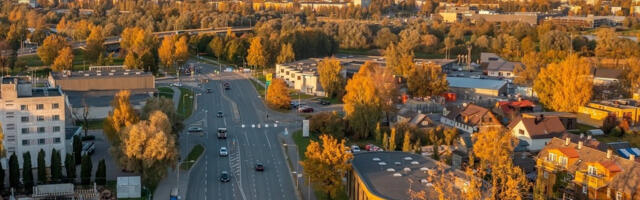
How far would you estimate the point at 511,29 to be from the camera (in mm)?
81438

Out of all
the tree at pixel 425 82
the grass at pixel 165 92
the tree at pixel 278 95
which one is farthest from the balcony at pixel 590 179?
the grass at pixel 165 92

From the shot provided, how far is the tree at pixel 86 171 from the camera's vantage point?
2467 cm

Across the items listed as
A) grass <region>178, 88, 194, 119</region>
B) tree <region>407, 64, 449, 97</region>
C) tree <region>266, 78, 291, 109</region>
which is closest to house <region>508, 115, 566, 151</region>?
tree <region>407, 64, 449, 97</region>

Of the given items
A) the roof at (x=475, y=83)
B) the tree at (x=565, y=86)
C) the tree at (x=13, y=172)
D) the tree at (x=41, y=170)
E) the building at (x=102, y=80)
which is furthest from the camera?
the roof at (x=475, y=83)

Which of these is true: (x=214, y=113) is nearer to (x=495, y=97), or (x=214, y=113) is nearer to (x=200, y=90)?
(x=200, y=90)

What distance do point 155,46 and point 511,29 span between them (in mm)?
41978

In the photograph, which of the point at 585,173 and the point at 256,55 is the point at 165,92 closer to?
the point at 256,55

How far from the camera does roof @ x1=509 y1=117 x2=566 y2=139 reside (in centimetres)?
3216

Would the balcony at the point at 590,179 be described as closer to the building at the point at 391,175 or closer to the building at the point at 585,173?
the building at the point at 585,173

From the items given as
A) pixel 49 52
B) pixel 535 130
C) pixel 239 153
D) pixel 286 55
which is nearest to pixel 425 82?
pixel 535 130

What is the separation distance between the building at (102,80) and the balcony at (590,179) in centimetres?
2662

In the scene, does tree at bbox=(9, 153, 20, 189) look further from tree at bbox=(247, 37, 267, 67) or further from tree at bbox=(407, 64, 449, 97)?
tree at bbox=(247, 37, 267, 67)

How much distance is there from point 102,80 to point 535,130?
80.4 ft

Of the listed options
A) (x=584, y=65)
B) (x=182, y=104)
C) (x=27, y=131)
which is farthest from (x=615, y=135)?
(x=27, y=131)
